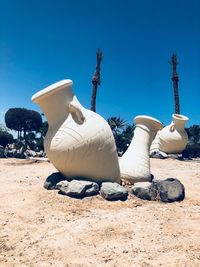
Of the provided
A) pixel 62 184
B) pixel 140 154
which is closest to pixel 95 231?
pixel 62 184

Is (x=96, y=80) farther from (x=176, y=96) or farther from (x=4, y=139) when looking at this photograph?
(x=4, y=139)

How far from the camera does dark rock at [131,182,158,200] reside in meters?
6.18

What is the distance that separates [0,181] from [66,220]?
4.06 metres

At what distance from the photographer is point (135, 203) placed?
584 cm

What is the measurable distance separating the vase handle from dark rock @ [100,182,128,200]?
147 cm

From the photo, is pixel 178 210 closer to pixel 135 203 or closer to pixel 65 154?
pixel 135 203

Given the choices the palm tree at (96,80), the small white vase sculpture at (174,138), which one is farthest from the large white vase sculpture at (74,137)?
the palm tree at (96,80)

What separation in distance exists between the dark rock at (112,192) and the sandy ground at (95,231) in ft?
0.40

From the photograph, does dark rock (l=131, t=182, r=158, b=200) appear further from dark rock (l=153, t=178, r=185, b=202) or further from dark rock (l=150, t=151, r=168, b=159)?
dark rock (l=150, t=151, r=168, b=159)

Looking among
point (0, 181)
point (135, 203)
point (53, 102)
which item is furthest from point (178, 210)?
point (0, 181)

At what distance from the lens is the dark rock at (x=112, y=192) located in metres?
5.89

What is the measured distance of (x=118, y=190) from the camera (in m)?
5.98

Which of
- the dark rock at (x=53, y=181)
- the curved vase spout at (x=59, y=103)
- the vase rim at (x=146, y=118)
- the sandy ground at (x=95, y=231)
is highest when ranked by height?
the curved vase spout at (x=59, y=103)

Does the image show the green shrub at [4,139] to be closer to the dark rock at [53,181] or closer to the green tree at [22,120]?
the green tree at [22,120]
